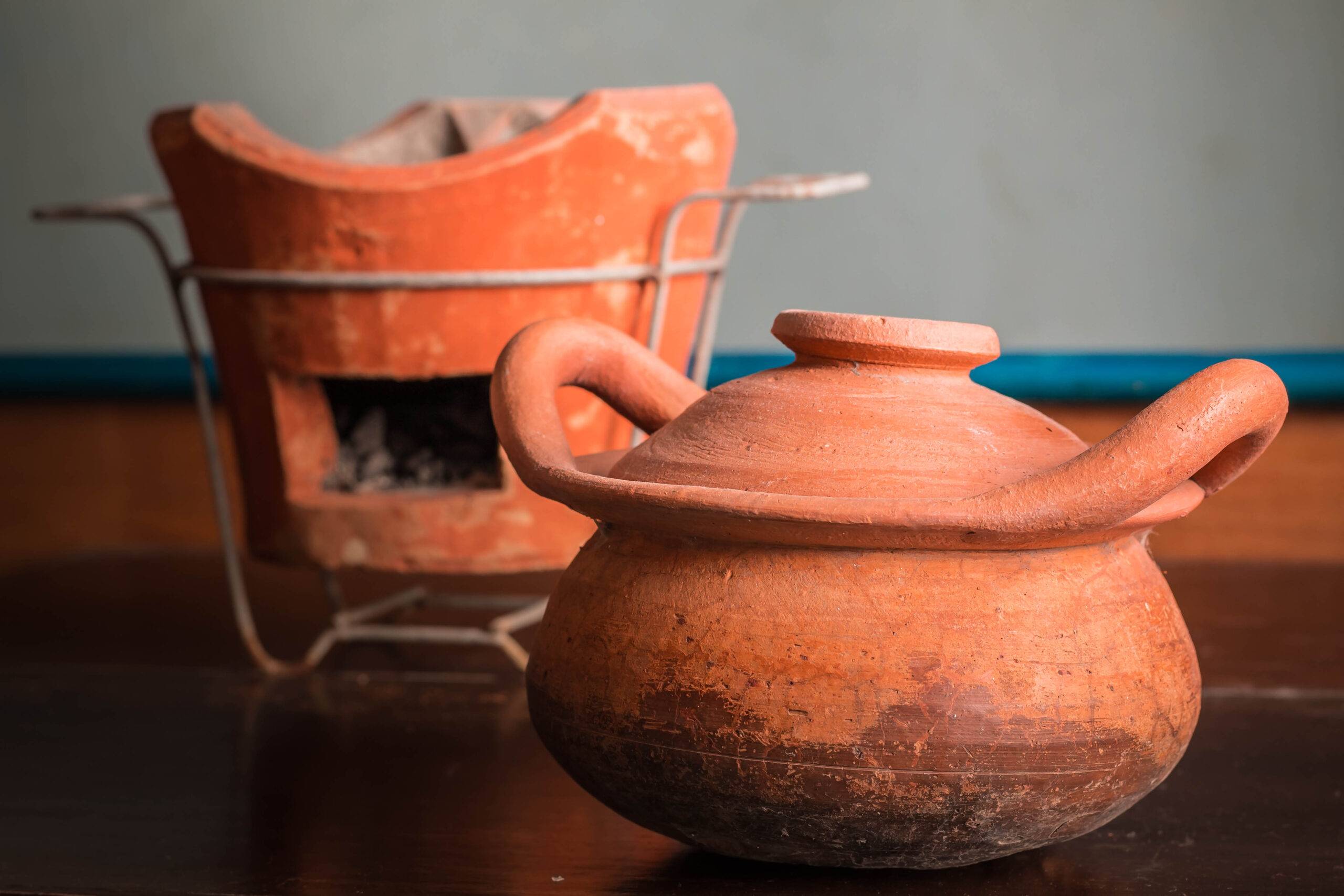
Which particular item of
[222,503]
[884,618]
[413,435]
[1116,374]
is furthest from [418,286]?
[1116,374]

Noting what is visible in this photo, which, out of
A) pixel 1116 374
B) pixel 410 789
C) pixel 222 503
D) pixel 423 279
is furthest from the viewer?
pixel 1116 374

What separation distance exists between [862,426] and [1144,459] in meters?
0.19

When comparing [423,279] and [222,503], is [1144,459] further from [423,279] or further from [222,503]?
[222,503]

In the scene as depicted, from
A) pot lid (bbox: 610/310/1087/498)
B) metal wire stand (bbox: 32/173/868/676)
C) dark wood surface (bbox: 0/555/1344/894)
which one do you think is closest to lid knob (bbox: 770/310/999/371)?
pot lid (bbox: 610/310/1087/498)

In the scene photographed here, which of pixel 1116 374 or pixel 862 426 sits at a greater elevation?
pixel 862 426

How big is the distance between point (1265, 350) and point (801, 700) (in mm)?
2344

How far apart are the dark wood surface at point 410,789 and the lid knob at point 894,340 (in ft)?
1.30

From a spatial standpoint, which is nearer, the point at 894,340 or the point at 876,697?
the point at 876,697

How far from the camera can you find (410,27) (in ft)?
9.57

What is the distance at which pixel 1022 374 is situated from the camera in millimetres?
2840

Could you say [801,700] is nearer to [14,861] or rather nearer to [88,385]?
[14,861]

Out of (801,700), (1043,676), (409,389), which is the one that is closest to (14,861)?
(801,700)

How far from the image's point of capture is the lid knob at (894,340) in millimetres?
1020

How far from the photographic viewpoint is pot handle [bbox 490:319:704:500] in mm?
1055
